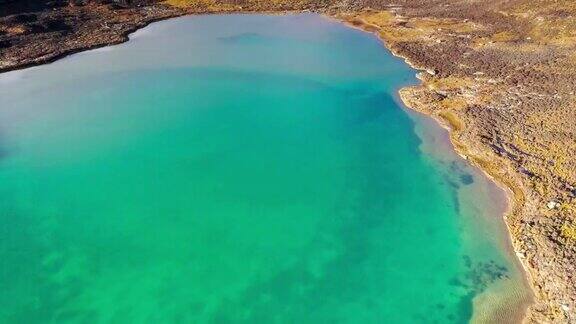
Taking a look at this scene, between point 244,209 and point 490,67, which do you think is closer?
point 244,209

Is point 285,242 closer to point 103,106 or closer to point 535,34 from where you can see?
point 103,106

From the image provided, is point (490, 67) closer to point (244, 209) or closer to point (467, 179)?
point (467, 179)

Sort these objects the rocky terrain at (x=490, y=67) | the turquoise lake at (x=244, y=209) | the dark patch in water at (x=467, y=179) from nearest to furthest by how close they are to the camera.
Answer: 1. the turquoise lake at (x=244, y=209)
2. the rocky terrain at (x=490, y=67)
3. the dark patch in water at (x=467, y=179)

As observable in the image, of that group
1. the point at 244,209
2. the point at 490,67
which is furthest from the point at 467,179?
the point at 490,67

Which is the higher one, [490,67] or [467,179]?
[490,67]

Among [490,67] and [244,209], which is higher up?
[490,67]
